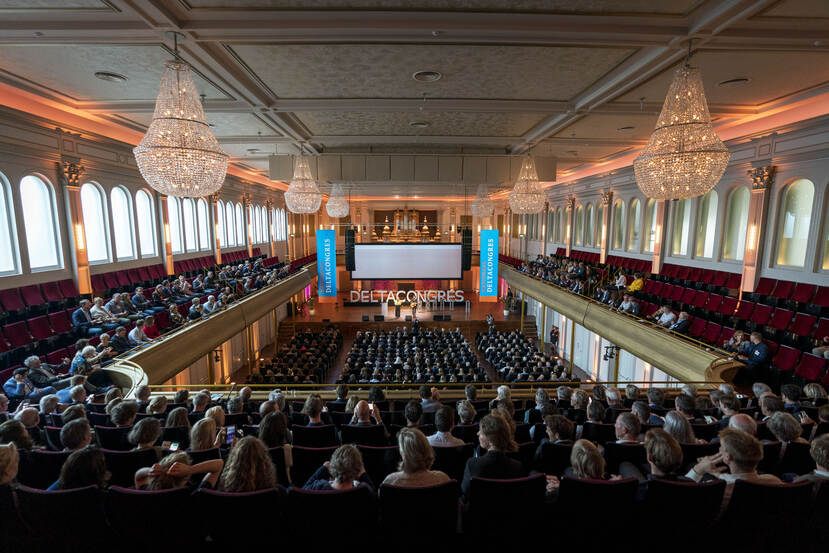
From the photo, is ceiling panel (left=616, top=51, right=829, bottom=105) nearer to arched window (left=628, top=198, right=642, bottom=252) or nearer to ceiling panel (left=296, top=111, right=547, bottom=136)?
ceiling panel (left=296, top=111, right=547, bottom=136)

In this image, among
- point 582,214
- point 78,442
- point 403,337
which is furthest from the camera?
point 582,214

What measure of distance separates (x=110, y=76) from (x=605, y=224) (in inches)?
728

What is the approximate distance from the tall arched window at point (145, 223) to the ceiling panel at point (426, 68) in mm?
8939

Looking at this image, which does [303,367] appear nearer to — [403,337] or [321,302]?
[403,337]

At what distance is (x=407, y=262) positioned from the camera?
21750 millimetres

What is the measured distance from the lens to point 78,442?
124 inches

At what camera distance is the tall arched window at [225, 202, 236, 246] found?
806 inches

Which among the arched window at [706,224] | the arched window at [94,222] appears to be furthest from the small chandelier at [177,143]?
the arched window at [706,224]

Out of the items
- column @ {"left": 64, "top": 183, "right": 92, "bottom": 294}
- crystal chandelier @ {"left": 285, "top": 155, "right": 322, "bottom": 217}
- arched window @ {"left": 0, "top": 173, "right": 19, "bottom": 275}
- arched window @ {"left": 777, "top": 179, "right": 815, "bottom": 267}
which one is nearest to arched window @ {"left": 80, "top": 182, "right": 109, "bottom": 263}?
column @ {"left": 64, "top": 183, "right": 92, "bottom": 294}

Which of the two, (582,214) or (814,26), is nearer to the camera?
(814,26)

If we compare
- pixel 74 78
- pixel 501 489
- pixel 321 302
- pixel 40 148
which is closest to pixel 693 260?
pixel 501 489

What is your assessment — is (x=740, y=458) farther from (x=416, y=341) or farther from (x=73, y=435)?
(x=416, y=341)

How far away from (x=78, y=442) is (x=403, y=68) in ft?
22.1

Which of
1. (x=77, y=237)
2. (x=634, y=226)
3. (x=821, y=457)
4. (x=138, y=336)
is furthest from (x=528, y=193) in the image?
(x=77, y=237)
